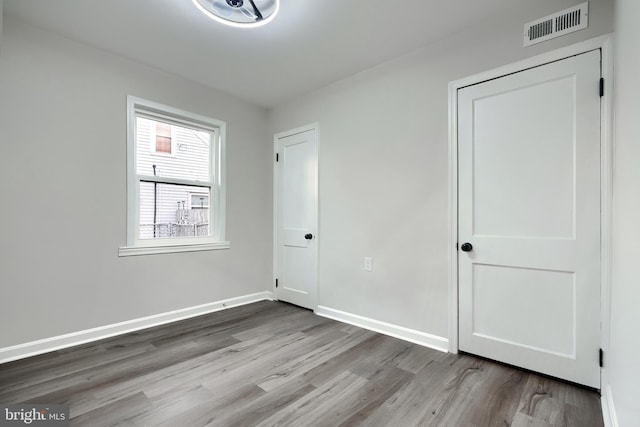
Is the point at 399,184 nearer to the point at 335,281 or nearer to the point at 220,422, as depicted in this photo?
the point at 335,281

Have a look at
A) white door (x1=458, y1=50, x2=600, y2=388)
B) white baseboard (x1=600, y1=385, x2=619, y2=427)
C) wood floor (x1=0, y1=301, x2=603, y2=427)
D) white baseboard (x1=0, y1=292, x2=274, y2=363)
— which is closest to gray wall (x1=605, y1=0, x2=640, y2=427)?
white baseboard (x1=600, y1=385, x2=619, y2=427)

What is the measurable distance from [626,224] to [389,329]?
1.94 meters

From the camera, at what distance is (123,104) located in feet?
9.36

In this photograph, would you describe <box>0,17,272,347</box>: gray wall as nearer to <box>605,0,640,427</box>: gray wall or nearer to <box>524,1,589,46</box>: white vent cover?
<box>524,1,589,46</box>: white vent cover

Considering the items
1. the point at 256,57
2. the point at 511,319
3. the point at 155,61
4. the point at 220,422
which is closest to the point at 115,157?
the point at 155,61

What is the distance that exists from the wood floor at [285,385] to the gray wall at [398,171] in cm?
50

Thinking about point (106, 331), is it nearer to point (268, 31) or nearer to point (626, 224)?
point (268, 31)

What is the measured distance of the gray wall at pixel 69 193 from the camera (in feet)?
7.58

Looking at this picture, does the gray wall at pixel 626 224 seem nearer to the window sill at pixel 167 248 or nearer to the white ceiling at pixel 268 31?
the white ceiling at pixel 268 31

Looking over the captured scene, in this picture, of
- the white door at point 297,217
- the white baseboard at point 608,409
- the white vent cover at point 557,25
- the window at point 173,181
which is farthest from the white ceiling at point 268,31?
the white baseboard at point 608,409

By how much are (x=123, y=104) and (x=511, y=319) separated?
3.76 metres

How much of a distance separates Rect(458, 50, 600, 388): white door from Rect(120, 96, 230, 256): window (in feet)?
8.80

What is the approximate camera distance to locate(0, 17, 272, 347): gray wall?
2311 millimetres

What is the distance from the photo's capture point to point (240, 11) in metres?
2.13
